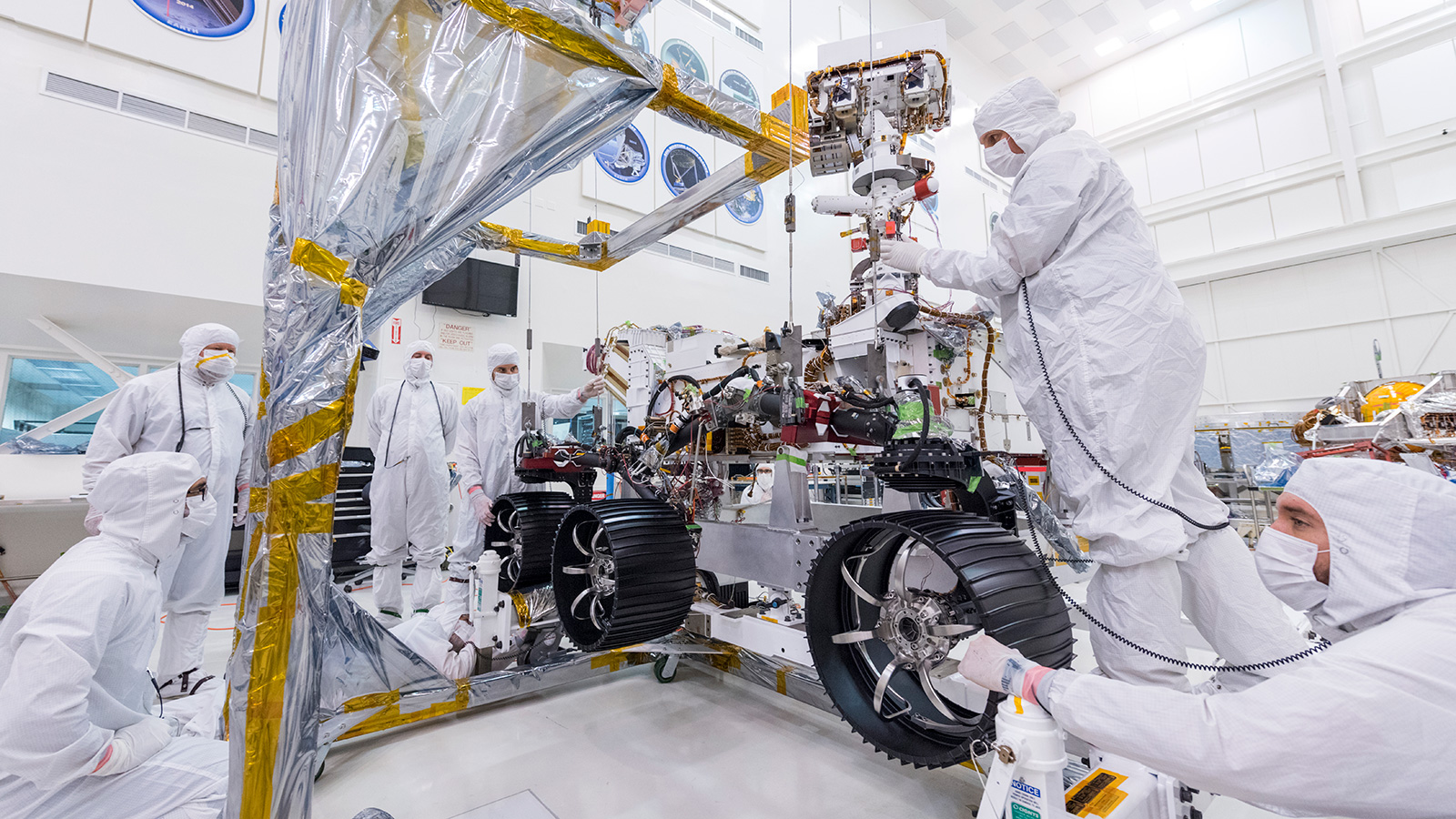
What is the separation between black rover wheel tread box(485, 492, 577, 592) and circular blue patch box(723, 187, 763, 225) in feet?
22.1

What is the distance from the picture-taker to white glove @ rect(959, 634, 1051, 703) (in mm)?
1019

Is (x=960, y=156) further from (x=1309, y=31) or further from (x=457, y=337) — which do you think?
(x=457, y=337)

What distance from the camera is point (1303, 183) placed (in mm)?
10852

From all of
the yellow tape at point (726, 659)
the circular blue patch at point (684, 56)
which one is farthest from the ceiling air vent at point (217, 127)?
the yellow tape at point (726, 659)

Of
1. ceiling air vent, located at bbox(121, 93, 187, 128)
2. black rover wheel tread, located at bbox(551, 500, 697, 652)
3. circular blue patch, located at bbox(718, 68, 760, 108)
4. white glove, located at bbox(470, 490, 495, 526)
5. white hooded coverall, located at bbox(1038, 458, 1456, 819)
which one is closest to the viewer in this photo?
white hooded coverall, located at bbox(1038, 458, 1456, 819)

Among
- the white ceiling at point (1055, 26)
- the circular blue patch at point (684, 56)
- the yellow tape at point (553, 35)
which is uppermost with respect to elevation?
the white ceiling at point (1055, 26)

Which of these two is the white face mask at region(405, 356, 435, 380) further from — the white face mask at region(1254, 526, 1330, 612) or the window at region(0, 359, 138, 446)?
the white face mask at region(1254, 526, 1330, 612)

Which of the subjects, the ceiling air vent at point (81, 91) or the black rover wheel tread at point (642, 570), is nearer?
the black rover wheel tread at point (642, 570)

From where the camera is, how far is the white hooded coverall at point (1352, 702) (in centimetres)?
73

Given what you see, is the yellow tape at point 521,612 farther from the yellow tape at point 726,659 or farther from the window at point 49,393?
the window at point 49,393

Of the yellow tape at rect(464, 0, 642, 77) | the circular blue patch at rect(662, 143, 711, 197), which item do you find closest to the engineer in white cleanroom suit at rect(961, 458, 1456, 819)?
the yellow tape at rect(464, 0, 642, 77)

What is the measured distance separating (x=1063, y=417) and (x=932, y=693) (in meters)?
0.81

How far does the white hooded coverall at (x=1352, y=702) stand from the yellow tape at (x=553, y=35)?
1.97 m

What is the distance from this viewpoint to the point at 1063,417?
1537 millimetres
